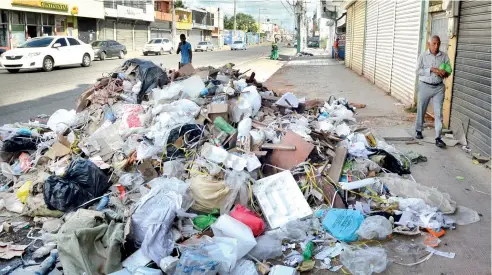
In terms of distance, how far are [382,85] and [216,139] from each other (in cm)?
1097

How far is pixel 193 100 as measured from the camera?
7203 mm

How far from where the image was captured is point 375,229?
4.11m

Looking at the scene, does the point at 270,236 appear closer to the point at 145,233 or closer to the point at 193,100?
the point at 145,233

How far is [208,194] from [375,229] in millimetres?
1661

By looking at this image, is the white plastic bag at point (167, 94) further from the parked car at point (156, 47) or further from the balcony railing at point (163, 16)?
the balcony railing at point (163, 16)

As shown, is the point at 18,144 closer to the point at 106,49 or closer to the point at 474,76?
the point at 474,76

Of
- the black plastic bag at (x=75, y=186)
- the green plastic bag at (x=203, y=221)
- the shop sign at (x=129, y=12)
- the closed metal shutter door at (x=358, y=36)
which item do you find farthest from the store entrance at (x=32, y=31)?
the green plastic bag at (x=203, y=221)

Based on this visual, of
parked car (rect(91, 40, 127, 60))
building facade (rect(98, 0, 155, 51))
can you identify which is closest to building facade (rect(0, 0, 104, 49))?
building facade (rect(98, 0, 155, 51))

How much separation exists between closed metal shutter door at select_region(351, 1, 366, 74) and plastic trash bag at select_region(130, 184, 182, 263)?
18895mm

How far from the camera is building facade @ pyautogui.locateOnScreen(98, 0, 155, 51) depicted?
4247cm

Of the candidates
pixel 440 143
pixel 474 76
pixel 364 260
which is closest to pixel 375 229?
pixel 364 260

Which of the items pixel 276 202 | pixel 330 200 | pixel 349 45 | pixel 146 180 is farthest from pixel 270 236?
pixel 349 45

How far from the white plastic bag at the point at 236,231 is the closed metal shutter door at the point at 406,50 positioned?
7896mm

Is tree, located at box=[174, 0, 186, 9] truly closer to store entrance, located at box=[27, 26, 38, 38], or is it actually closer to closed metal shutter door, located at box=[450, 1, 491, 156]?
store entrance, located at box=[27, 26, 38, 38]
